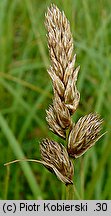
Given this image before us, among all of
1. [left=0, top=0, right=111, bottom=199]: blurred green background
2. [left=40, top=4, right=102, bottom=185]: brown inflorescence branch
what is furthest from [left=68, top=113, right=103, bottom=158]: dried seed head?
[left=0, top=0, right=111, bottom=199]: blurred green background

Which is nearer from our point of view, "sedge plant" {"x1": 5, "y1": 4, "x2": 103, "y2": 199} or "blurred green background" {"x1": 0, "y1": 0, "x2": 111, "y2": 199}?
"sedge plant" {"x1": 5, "y1": 4, "x2": 103, "y2": 199}

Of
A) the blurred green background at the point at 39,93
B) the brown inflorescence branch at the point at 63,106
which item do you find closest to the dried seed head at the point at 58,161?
the brown inflorescence branch at the point at 63,106

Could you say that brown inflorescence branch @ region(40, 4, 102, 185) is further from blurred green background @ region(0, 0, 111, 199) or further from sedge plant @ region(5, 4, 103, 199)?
blurred green background @ region(0, 0, 111, 199)

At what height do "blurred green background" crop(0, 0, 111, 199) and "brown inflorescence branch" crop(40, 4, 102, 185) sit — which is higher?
"blurred green background" crop(0, 0, 111, 199)

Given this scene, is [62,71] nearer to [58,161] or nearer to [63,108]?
[63,108]

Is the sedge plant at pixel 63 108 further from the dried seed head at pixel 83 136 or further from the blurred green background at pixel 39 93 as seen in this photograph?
the blurred green background at pixel 39 93

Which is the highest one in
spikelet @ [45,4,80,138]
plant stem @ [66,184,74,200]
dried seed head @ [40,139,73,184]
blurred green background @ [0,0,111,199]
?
blurred green background @ [0,0,111,199]

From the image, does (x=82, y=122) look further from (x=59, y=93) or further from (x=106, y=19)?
(x=106, y=19)

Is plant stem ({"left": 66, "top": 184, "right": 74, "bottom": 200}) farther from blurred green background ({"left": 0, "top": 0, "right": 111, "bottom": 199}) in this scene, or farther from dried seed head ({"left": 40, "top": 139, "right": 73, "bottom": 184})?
blurred green background ({"left": 0, "top": 0, "right": 111, "bottom": 199})
